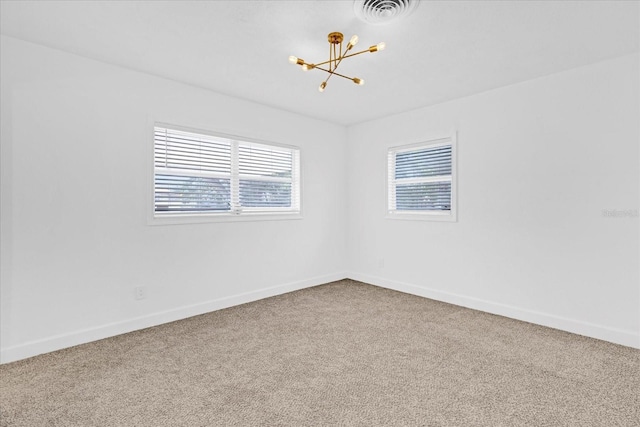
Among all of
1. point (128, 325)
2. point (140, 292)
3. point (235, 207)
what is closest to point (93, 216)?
point (140, 292)

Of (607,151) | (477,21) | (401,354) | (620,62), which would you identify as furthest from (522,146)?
(401,354)

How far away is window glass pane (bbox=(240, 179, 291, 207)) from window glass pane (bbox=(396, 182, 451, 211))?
158 cm

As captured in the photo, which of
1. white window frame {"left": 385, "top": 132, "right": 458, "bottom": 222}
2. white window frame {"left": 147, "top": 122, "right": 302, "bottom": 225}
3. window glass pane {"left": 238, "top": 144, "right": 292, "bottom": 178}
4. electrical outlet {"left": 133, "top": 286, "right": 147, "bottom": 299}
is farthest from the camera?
window glass pane {"left": 238, "top": 144, "right": 292, "bottom": 178}

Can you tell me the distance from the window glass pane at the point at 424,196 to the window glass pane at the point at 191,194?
2.34m

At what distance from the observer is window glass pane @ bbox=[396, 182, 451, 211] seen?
4070 millimetres

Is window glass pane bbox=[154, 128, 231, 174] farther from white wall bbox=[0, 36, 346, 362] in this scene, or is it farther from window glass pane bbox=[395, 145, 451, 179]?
window glass pane bbox=[395, 145, 451, 179]

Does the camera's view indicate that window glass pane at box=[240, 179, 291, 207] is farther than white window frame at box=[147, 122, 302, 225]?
Yes

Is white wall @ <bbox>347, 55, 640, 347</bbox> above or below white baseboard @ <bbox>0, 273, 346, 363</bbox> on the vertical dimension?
above

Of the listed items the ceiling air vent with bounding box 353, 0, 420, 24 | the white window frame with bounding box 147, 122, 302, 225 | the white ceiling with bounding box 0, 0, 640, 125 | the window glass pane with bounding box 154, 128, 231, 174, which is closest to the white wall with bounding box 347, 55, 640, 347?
the white ceiling with bounding box 0, 0, 640, 125

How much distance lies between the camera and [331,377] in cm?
221

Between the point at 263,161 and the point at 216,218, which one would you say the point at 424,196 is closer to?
the point at 263,161

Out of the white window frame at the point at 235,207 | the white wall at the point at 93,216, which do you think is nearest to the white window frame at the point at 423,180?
the white window frame at the point at 235,207

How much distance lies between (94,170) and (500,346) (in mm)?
3802

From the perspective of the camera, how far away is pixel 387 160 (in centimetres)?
464
